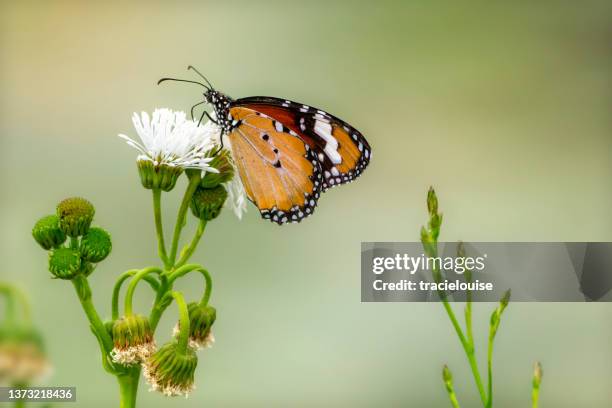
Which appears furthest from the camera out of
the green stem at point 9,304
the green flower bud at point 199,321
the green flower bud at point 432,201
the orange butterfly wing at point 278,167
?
the orange butterfly wing at point 278,167

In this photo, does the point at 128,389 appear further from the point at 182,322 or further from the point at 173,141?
the point at 173,141

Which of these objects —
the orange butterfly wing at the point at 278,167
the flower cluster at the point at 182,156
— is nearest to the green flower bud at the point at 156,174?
the flower cluster at the point at 182,156

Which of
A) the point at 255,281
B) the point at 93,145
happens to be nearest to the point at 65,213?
the point at 255,281

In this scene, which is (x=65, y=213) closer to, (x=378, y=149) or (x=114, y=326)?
(x=114, y=326)

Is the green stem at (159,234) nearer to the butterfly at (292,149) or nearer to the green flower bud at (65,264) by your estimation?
the green flower bud at (65,264)

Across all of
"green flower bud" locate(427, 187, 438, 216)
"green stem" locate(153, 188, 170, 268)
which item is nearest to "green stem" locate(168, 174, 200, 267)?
"green stem" locate(153, 188, 170, 268)

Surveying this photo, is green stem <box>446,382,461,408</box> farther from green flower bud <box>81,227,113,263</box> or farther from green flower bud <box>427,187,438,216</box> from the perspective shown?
green flower bud <box>81,227,113,263</box>
